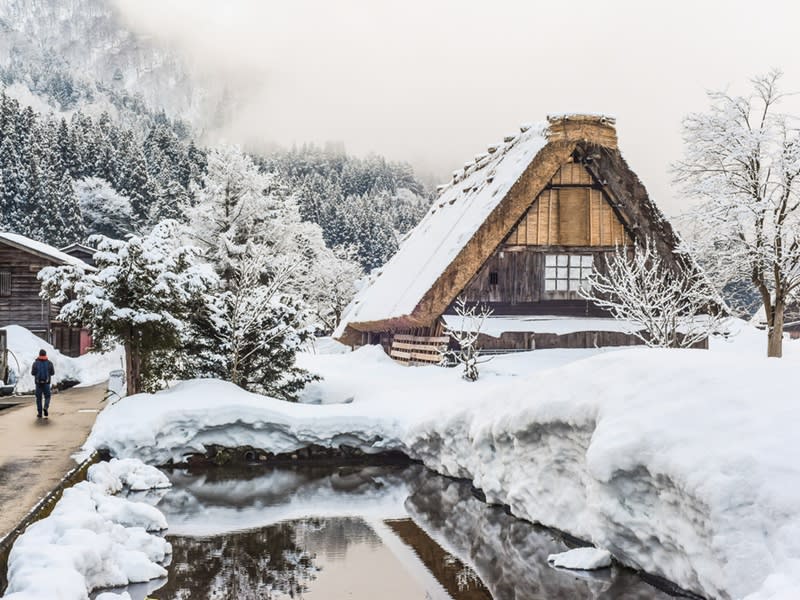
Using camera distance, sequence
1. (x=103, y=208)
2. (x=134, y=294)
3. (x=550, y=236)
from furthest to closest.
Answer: (x=103, y=208), (x=550, y=236), (x=134, y=294)

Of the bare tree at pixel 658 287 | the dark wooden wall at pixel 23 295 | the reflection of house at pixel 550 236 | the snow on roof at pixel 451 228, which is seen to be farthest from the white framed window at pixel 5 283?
the bare tree at pixel 658 287

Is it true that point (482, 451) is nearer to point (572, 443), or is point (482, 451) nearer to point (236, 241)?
point (572, 443)

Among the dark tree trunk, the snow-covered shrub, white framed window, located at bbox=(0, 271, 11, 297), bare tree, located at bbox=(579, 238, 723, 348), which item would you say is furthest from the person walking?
white framed window, located at bbox=(0, 271, 11, 297)

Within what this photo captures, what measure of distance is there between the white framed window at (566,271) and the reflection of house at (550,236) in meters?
0.03

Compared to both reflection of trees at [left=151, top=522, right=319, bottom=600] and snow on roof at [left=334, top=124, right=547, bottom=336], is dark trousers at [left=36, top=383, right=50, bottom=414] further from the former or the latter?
reflection of trees at [left=151, top=522, right=319, bottom=600]

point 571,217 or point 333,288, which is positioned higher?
point 571,217

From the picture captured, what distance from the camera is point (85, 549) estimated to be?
7480 mm

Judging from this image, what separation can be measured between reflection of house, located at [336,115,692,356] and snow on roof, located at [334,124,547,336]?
3.0 inches

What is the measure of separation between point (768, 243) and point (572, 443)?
1209cm

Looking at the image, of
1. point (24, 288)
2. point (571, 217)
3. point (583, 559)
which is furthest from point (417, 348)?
point (24, 288)

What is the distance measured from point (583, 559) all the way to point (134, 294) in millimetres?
11483

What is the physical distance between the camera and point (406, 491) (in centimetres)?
1300

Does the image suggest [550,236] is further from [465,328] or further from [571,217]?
[465,328]

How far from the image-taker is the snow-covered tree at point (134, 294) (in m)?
16.4
